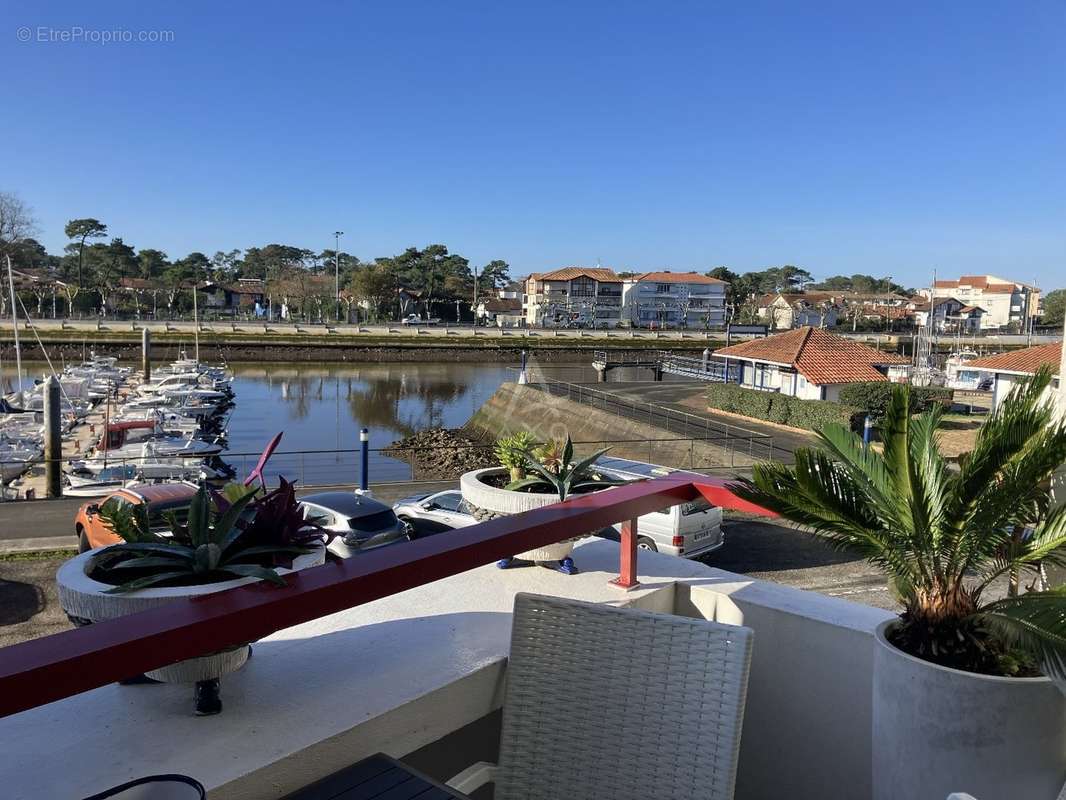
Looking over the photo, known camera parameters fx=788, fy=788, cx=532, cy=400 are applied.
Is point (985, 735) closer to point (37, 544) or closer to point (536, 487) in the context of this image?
point (536, 487)

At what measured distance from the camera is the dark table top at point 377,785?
200 cm

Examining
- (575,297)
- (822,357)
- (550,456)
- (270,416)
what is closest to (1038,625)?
(550,456)

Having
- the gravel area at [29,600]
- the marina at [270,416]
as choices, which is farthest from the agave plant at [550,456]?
the marina at [270,416]

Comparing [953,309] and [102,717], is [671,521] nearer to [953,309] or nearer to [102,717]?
[102,717]

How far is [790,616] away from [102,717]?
102 inches

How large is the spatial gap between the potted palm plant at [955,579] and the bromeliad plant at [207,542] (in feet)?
5.80

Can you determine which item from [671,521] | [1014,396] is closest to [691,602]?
[1014,396]

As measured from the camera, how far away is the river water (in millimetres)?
26922

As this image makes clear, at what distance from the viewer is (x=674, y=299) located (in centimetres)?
10656

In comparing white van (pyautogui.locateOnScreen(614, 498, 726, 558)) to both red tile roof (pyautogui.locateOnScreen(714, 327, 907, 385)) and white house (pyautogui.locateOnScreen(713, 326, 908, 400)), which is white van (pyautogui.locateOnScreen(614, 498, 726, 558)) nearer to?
white house (pyautogui.locateOnScreen(713, 326, 908, 400))

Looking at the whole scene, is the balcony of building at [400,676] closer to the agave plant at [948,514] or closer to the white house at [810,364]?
the agave plant at [948,514]

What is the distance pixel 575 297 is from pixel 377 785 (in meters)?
105

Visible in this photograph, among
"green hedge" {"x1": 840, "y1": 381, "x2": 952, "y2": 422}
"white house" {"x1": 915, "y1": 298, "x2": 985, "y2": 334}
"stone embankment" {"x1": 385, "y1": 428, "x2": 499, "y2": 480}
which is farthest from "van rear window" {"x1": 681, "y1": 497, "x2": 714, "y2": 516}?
"white house" {"x1": 915, "y1": 298, "x2": 985, "y2": 334}

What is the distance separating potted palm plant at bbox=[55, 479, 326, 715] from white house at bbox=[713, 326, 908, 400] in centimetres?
2732
